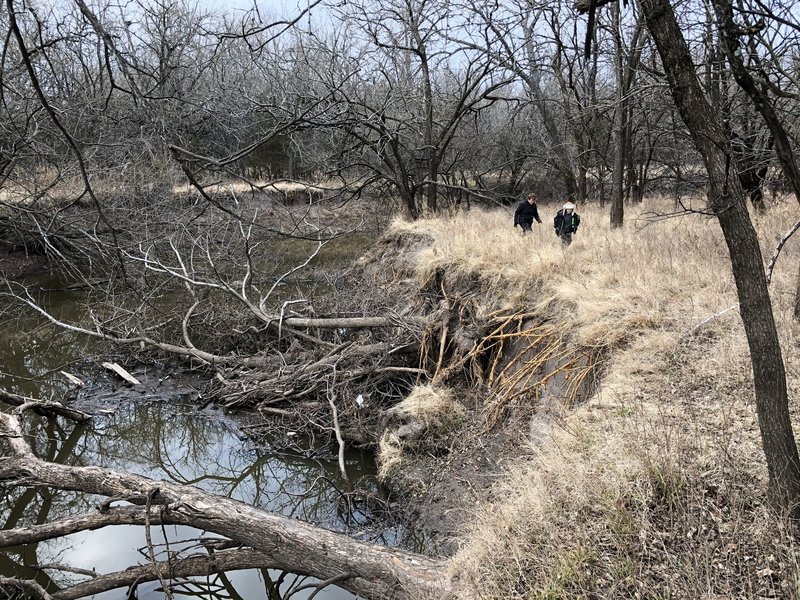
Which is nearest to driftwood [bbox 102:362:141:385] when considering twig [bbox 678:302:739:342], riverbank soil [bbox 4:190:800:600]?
riverbank soil [bbox 4:190:800:600]

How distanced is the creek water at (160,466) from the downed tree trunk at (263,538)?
282mm

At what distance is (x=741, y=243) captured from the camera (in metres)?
2.77

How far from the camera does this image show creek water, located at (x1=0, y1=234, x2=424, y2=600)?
5945 millimetres

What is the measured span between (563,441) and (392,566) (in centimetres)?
167

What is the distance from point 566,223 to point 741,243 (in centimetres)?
826

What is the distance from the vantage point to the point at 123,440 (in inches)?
353

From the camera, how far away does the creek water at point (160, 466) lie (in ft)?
19.5

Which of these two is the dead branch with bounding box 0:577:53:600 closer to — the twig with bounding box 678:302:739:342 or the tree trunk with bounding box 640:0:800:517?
the tree trunk with bounding box 640:0:800:517

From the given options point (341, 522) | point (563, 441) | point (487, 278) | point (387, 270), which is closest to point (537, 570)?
point (563, 441)

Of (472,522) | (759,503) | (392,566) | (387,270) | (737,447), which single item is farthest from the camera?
(387,270)

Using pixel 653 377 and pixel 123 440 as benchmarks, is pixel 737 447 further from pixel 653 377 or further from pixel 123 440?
pixel 123 440

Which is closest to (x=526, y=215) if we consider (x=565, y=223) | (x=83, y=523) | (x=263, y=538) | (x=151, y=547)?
(x=565, y=223)

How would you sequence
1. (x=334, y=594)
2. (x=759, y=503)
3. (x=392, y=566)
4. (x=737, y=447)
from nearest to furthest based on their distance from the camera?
(x=759, y=503)
(x=737, y=447)
(x=392, y=566)
(x=334, y=594)

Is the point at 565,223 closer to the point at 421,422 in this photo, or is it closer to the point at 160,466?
the point at 421,422
